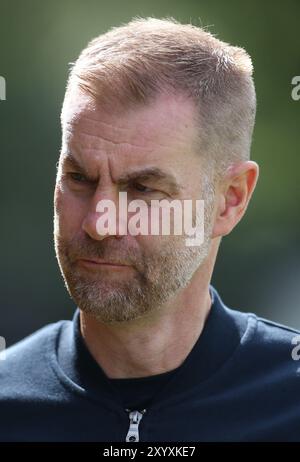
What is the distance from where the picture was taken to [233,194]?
267 centimetres

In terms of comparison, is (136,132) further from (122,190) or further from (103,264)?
(103,264)

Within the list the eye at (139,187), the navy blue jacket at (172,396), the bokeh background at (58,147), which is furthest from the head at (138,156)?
the bokeh background at (58,147)

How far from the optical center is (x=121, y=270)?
244 centimetres

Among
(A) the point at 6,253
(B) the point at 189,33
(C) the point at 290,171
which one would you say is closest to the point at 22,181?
(A) the point at 6,253

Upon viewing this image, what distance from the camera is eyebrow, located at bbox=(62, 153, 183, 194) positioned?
94.4 inches

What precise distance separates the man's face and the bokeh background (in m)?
3.08

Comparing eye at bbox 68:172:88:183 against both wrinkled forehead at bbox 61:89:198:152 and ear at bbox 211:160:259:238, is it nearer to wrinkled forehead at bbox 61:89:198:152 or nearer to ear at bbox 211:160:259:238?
wrinkled forehead at bbox 61:89:198:152

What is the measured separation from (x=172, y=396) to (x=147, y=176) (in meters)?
0.52

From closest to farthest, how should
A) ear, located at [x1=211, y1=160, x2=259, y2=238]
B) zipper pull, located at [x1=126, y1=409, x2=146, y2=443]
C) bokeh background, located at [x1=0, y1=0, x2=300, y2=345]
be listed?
1. zipper pull, located at [x1=126, y1=409, x2=146, y2=443]
2. ear, located at [x1=211, y1=160, x2=259, y2=238]
3. bokeh background, located at [x1=0, y1=0, x2=300, y2=345]

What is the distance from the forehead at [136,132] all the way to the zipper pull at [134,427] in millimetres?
576

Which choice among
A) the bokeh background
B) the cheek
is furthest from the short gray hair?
the bokeh background

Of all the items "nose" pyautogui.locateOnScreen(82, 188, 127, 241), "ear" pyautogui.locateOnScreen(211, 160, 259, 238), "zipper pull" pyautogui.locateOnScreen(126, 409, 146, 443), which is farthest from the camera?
"ear" pyautogui.locateOnScreen(211, 160, 259, 238)

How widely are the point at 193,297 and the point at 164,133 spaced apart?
441 millimetres

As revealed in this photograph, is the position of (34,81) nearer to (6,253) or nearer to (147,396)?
(6,253)
